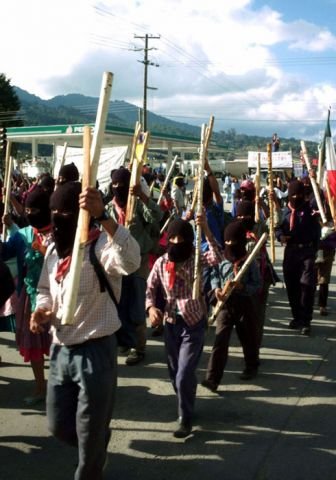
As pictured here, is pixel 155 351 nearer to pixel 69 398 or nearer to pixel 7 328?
pixel 7 328

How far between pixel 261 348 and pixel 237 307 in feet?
5.02

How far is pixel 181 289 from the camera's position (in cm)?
447

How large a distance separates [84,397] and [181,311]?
1480mm

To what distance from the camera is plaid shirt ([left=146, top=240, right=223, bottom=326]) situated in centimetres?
437

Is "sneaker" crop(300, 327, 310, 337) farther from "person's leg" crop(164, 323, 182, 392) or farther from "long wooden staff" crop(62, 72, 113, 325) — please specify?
"long wooden staff" crop(62, 72, 113, 325)

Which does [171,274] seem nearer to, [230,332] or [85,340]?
[230,332]

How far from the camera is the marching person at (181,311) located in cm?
426

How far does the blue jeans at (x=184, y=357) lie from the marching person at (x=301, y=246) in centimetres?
299

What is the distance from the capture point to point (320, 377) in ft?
18.2

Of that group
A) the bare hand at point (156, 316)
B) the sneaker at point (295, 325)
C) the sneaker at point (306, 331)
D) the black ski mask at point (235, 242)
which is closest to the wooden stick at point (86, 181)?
the bare hand at point (156, 316)

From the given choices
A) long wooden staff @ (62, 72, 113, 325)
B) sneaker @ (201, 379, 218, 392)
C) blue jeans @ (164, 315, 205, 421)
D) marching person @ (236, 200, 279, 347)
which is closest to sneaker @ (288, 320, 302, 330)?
marching person @ (236, 200, 279, 347)

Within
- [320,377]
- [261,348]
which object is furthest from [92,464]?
[261,348]

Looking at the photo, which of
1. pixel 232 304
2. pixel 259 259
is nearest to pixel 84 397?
pixel 232 304

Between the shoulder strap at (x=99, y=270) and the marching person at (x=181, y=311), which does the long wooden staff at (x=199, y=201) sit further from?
the shoulder strap at (x=99, y=270)
